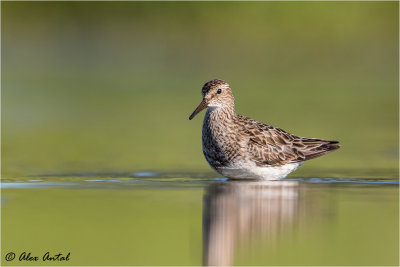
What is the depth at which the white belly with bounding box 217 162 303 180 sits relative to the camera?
12781 millimetres

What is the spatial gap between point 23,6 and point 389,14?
14.0 metres

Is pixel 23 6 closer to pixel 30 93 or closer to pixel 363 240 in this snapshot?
pixel 30 93

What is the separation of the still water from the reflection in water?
1 cm

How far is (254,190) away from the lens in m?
12.1

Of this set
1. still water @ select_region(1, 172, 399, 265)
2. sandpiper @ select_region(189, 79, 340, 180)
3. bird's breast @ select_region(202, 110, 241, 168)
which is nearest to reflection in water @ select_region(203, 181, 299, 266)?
still water @ select_region(1, 172, 399, 265)

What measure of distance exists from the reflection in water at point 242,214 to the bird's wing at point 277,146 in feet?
1.39

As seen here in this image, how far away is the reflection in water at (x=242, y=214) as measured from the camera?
30.2ft

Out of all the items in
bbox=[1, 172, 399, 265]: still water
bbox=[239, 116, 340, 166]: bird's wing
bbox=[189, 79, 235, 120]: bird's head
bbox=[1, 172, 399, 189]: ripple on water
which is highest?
bbox=[189, 79, 235, 120]: bird's head

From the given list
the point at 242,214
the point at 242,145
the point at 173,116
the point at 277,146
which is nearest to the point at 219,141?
the point at 242,145

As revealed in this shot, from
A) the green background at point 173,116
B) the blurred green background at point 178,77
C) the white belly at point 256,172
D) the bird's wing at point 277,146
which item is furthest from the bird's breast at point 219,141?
the blurred green background at point 178,77

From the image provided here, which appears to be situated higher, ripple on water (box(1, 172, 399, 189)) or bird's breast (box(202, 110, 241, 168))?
bird's breast (box(202, 110, 241, 168))

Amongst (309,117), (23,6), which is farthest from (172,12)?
(309,117)

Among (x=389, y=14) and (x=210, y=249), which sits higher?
(x=389, y=14)

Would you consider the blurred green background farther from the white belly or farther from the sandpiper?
the white belly
